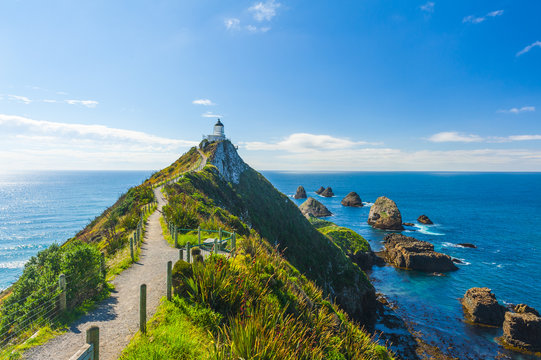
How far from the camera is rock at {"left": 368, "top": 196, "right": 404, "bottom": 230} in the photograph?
71.9m

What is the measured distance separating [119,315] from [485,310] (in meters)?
37.7

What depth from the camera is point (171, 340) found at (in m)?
6.41

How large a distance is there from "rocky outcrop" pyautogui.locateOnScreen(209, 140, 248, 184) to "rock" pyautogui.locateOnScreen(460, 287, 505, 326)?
143 feet

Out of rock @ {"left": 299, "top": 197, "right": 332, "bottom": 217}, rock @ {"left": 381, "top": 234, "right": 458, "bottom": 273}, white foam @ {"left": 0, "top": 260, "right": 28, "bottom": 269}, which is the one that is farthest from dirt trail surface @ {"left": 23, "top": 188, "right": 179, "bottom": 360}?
rock @ {"left": 299, "top": 197, "right": 332, "bottom": 217}

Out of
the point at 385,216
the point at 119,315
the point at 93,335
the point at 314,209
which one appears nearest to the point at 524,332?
the point at 119,315

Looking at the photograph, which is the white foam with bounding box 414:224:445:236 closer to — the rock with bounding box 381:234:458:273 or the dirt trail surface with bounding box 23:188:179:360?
the rock with bounding box 381:234:458:273

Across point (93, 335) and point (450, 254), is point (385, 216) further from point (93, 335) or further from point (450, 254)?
point (93, 335)

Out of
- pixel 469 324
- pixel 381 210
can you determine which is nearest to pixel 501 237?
pixel 381 210

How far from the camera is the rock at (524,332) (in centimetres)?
2522

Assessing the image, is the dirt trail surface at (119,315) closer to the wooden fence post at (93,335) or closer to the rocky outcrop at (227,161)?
the wooden fence post at (93,335)

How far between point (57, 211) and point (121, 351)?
401 feet

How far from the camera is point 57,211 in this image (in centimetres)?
9950

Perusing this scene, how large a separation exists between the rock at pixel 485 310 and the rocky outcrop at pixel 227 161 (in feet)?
143

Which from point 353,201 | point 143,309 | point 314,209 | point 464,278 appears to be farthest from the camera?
point 353,201
